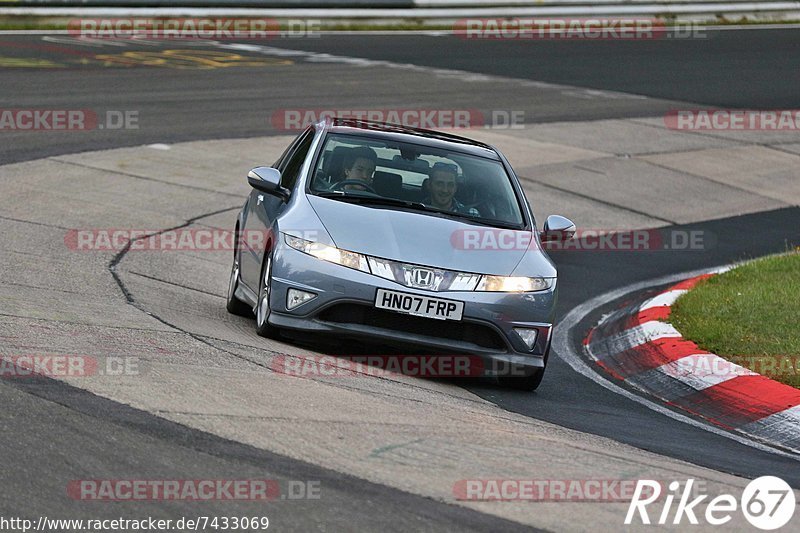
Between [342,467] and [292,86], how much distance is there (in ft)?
55.2

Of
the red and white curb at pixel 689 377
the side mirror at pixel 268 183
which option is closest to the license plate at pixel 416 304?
the side mirror at pixel 268 183

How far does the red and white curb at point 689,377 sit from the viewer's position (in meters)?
8.30

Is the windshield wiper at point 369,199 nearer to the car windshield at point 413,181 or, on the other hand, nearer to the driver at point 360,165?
the car windshield at point 413,181

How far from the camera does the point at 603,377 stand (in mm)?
9625

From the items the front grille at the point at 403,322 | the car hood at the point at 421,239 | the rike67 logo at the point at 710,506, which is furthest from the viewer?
the car hood at the point at 421,239

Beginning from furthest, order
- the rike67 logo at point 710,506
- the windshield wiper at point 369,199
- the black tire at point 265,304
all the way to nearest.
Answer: the windshield wiper at point 369,199 < the black tire at point 265,304 < the rike67 logo at point 710,506

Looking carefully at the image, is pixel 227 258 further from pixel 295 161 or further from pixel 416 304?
pixel 416 304

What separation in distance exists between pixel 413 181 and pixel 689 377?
7.71 ft

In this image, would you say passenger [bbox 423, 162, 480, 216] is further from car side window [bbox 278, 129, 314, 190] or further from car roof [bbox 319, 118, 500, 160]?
car side window [bbox 278, 129, 314, 190]

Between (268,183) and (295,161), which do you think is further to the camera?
(295,161)

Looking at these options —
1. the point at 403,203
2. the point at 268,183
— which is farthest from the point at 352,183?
the point at 268,183

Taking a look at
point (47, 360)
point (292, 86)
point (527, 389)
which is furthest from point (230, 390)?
point (292, 86)

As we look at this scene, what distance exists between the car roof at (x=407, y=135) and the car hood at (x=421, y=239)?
1.07 m

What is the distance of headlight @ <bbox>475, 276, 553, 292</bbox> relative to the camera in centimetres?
832
